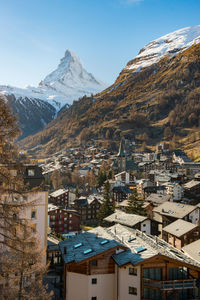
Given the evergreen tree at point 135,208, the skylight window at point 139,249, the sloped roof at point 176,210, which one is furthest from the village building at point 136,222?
the skylight window at point 139,249

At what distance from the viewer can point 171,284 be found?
1731 cm

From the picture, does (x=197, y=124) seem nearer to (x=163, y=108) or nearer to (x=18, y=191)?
(x=163, y=108)

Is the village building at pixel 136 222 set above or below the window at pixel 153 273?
below

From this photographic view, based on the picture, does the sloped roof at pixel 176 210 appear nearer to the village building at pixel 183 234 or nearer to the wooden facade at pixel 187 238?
the village building at pixel 183 234

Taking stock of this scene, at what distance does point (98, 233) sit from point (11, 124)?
53.6 feet

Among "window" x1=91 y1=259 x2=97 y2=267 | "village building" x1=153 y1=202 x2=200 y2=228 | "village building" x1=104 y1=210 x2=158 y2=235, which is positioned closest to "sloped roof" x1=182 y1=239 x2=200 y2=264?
"window" x1=91 y1=259 x2=97 y2=267

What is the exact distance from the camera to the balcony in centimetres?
1719

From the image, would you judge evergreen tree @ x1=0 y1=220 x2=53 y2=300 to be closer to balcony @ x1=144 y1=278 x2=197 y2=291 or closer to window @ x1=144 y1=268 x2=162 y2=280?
window @ x1=144 y1=268 x2=162 y2=280

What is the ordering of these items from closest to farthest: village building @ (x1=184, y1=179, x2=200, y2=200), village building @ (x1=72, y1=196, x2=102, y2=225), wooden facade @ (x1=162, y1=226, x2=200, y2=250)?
wooden facade @ (x1=162, y1=226, x2=200, y2=250) → village building @ (x1=72, y1=196, x2=102, y2=225) → village building @ (x1=184, y1=179, x2=200, y2=200)

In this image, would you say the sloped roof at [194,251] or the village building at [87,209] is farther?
the village building at [87,209]

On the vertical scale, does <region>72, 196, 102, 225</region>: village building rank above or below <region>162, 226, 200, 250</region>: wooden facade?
below

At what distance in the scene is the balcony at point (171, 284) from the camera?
1719 centimetres

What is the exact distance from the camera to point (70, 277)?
1884 cm

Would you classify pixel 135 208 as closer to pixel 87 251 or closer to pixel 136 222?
pixel 136 222
